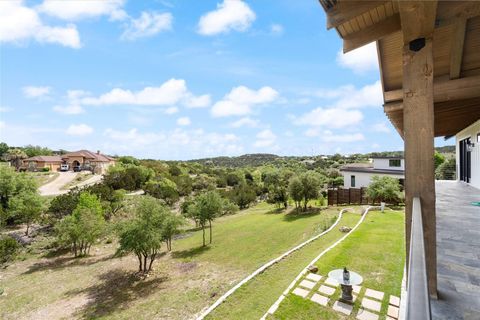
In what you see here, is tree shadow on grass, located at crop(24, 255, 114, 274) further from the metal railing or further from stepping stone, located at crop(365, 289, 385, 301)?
the metal railing

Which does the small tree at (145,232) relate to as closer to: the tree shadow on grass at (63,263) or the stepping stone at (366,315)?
the tree shadow on grass at (63,263)

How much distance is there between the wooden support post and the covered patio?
90 centimetres

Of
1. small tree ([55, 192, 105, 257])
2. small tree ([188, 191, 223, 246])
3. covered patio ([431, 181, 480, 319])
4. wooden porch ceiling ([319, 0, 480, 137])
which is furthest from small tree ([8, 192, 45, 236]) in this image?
covered patio ([431, 181, 480, 319])

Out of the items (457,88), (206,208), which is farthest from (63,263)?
(457,88)

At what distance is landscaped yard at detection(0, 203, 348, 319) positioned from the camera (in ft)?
28.9

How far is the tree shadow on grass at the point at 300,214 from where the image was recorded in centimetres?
1861

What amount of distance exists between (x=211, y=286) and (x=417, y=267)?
938cm

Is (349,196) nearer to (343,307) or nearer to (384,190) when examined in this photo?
(384,190)

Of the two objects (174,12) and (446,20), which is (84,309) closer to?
(174,12)

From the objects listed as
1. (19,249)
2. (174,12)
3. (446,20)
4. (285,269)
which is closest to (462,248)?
(446,20)

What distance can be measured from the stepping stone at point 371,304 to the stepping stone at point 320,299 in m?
0.80

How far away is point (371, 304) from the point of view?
18.2 ft

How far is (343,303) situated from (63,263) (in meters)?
16.4

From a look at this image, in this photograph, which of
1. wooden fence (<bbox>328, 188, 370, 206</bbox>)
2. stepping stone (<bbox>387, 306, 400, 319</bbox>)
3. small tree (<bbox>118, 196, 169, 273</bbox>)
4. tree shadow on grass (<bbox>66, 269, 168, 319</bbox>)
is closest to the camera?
stepping stone (<bbox>387, 306, 400, 319</bbox>)
